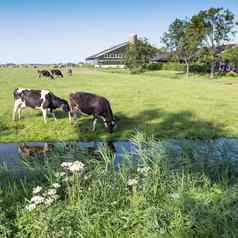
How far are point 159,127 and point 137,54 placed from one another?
45704 millimetres

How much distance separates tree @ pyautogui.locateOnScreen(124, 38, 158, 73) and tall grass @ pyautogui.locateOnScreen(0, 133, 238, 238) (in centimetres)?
5215

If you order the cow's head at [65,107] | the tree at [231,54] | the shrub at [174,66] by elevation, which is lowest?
the shrub at [174,66]

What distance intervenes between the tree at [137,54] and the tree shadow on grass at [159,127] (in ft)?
141

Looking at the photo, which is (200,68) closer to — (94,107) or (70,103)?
(70,103)

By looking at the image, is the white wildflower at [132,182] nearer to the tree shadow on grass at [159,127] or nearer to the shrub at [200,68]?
the tree shadow on grass at [159,127]

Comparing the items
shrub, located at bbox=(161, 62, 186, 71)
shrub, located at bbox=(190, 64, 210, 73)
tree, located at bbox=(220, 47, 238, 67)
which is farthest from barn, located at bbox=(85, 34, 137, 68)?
tree, located at bbox=(220, 47, 238, 67)

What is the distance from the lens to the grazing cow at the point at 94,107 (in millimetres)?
11188

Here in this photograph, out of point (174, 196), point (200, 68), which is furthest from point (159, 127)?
point (200, 68)

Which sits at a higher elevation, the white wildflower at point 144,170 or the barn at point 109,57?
the white wildflower at point 144,170

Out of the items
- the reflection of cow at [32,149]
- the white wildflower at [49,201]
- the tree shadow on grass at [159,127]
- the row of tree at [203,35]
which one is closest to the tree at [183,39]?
the row of tree at [203,35]

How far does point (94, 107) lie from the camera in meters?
11.5

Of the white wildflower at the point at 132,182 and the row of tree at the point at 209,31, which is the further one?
the row of tree at the point at 209,31

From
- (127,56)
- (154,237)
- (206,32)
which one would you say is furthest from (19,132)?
(127,56)

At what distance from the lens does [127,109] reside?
1495 centimetres
